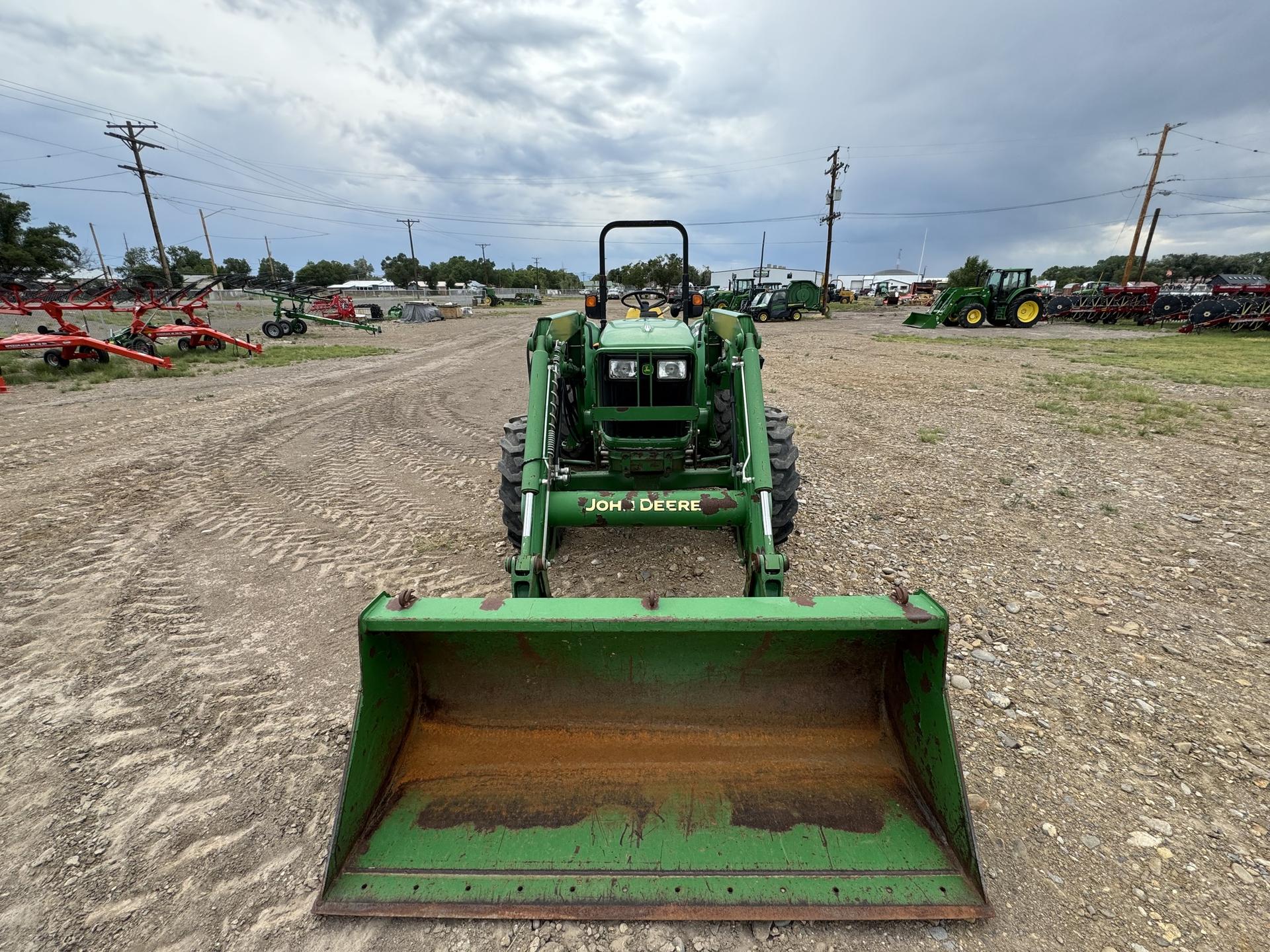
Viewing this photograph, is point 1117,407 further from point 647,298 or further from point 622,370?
point 622,370

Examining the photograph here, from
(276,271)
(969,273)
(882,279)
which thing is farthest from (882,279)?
(276,271)

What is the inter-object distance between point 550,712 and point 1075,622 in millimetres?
3168

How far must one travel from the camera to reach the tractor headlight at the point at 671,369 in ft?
11.9

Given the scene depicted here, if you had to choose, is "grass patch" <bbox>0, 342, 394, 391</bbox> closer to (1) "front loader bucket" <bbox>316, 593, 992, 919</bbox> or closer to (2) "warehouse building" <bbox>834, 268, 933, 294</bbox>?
(1) "front loader bucket" <bbox>316, 593, 992, 919</bbox>

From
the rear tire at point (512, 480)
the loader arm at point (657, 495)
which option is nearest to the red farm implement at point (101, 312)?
the rear tire at point (512, 480)

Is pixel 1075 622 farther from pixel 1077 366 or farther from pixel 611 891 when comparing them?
pixel 1077 366

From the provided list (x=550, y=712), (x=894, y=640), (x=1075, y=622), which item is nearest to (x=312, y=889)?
(x=550, y=712)

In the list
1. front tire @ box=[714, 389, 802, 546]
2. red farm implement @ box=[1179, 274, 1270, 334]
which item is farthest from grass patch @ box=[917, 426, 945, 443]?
red farm implement @ box=[1179, 274, 1270, 334]

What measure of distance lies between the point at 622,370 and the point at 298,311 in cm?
2556

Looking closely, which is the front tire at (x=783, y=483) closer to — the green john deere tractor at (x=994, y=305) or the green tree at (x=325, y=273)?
the green john deere tractor at (x=994, y=305)

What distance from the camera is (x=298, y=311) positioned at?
2412 centimetres

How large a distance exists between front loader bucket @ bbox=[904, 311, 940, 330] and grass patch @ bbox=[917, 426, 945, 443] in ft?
63.0

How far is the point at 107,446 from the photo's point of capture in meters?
7.00

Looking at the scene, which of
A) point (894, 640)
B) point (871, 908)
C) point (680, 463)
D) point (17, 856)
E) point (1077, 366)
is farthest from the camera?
point (1077, 366)
